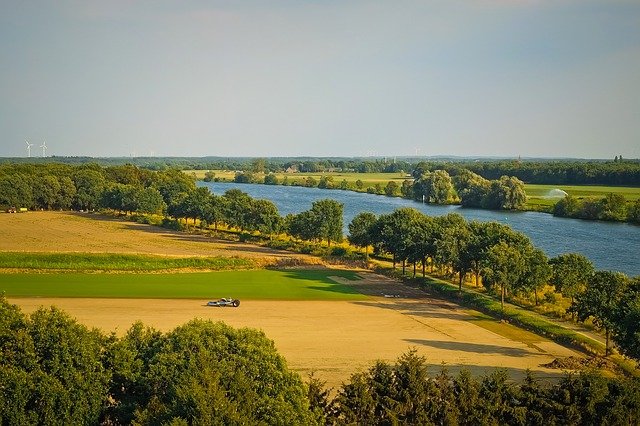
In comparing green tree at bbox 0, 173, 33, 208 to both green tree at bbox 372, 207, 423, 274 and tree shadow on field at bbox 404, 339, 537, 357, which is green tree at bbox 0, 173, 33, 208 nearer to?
green tree at bbox 372, 207, 423, 274

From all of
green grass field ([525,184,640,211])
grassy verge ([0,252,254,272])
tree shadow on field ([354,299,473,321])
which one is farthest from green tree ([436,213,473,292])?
green grass field ([525,184,640,211])

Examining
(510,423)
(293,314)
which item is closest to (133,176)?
(293,314)

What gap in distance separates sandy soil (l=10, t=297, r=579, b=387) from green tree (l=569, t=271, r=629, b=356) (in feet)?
8.89

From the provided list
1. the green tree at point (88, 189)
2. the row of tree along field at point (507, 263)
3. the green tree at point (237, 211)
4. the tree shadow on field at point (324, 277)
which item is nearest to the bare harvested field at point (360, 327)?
the tree shadow on field at point (324, 277)

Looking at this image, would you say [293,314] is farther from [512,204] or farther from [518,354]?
[512,204]

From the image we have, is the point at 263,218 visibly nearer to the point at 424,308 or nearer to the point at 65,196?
the point at 424,308

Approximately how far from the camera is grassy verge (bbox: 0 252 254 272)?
62.8 m

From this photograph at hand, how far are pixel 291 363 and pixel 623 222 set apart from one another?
9517cm

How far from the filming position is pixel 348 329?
41.5 meters

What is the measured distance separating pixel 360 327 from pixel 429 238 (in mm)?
19470

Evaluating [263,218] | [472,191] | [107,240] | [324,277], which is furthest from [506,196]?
[107,240]

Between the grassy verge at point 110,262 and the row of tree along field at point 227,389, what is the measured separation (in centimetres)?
4027

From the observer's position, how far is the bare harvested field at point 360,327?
34.6m

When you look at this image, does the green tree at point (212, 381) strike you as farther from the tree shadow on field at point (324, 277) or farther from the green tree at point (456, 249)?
the green tree at point (456, 249)
